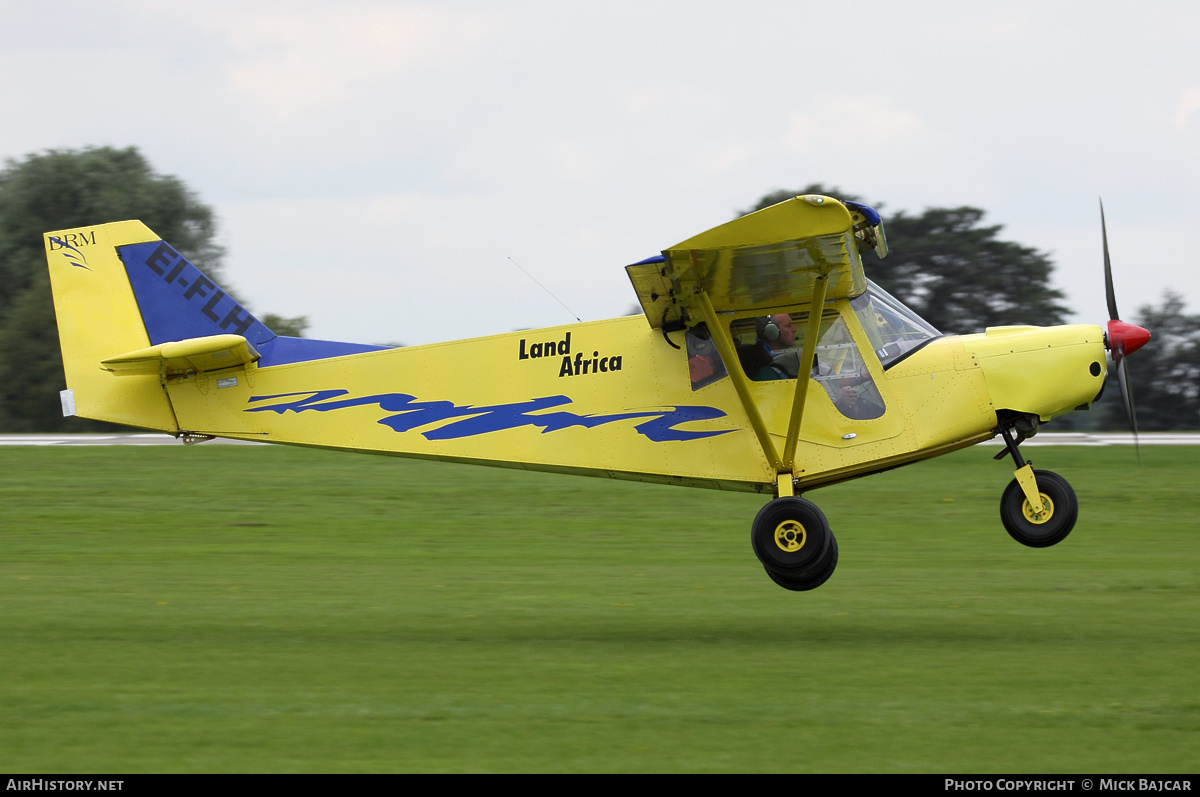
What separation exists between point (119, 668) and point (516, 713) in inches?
128

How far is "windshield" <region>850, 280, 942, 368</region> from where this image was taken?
31.6ft

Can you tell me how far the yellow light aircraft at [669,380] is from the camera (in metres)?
9.32

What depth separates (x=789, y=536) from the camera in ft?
30.5

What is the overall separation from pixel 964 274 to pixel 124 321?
3123cm

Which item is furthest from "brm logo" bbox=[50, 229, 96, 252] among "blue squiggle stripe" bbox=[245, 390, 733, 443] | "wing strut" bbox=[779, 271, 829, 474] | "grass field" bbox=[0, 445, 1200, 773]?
"wing strut" bbox=[779, 271, 829, 474]

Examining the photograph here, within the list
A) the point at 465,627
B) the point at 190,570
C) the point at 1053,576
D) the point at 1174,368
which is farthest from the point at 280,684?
the point at 1174,368

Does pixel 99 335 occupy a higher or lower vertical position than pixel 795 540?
Result: higher

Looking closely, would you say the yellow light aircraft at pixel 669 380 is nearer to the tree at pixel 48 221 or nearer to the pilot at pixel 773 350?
the pilot at pixel 773 350

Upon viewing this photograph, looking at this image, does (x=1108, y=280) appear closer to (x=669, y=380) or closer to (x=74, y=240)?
(x=669, y=380)

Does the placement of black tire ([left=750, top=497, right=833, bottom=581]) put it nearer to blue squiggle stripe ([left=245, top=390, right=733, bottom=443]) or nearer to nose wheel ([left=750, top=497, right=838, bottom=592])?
nose wheel ([left=750, top=497, right=838, bottom=592])

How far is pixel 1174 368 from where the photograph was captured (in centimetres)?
3388

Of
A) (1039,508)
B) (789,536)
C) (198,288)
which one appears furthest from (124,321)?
(1039,508)

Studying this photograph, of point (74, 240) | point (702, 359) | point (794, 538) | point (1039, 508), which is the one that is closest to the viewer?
point (794, 538)

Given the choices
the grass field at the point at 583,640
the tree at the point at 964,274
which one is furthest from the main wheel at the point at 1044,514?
the tree at the point at 964,274
